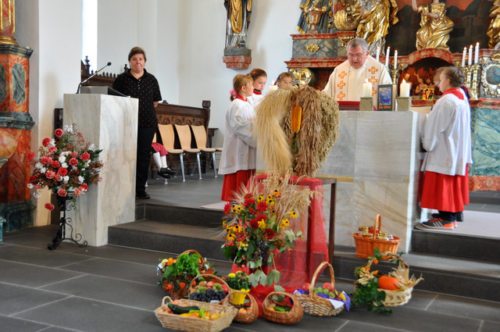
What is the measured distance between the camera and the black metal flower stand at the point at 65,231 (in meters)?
5.22

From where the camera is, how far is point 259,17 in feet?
37.5

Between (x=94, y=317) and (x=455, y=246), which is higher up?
(x=455, y=246)

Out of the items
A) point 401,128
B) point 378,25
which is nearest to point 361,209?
point 401,128

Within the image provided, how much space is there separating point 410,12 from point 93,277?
7.76 metres

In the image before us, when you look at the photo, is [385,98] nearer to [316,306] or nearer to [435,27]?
[316,306]

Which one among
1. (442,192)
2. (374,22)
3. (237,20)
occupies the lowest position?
(442,192)

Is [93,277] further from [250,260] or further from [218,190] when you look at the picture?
[218,190]

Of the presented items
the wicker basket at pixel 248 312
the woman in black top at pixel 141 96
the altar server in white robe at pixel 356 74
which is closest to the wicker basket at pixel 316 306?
the wicker basket at pixel 248 312

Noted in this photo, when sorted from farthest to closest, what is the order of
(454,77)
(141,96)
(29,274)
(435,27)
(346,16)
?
1. (346,16)
2. (435,27)
3. (141,96)
4. (454,77)
5. (29,274)

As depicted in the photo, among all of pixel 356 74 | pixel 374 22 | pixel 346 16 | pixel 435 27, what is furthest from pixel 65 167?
pixel 435 27

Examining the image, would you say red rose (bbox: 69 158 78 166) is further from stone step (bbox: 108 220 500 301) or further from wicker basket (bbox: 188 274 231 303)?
wicker basket (bbox: 188 274 231 303)

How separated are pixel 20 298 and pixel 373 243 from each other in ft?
8.31

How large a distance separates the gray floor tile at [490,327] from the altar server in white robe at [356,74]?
2.56 metres

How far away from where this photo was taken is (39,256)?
4.93 m
